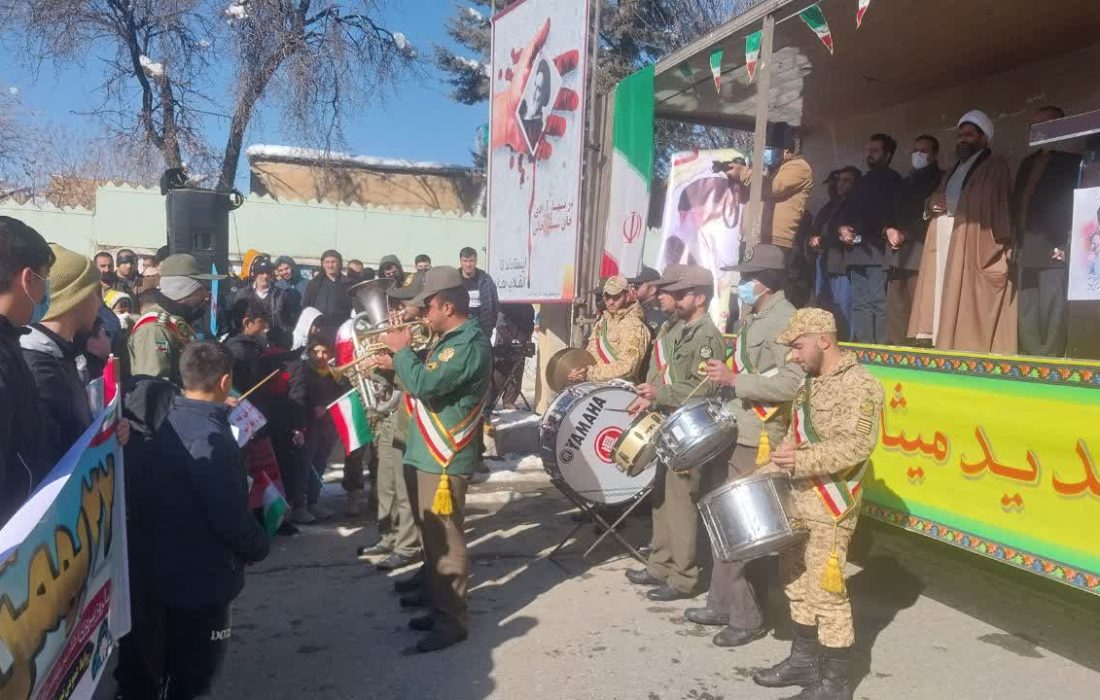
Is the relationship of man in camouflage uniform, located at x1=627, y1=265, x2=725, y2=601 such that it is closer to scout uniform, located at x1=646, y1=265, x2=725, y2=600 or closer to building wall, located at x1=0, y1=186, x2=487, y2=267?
scout uniform, located at x1=646, y1=265, x2=725, y2=600

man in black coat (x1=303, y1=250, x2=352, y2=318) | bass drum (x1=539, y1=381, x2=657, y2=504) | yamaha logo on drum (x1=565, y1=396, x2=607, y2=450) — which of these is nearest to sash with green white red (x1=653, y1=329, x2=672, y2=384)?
bass drum (x1=539, y1=381, x2=657, y2=504)

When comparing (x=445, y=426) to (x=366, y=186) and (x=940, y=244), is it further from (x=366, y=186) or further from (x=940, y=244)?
(x=366, y=186)

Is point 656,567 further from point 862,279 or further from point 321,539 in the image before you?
point 862,279

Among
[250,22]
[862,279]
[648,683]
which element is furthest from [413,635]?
[250,22]

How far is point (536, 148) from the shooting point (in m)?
9.91

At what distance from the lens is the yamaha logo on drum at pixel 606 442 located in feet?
19.0

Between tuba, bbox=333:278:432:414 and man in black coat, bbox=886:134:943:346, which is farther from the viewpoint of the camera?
man in black coat, bbox=886:134:943:346

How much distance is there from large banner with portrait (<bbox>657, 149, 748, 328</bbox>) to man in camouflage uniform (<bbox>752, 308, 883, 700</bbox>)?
4400mm

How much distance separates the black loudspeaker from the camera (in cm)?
885

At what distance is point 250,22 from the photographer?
1639cm

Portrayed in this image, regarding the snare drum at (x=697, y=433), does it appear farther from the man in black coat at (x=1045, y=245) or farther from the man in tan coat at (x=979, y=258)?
the man in black coat at (x=1045, y=245)

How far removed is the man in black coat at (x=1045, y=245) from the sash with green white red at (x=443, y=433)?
3706 mm

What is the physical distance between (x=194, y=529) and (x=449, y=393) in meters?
1.67

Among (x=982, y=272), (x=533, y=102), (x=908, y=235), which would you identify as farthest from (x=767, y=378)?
(x=533, y=102)
